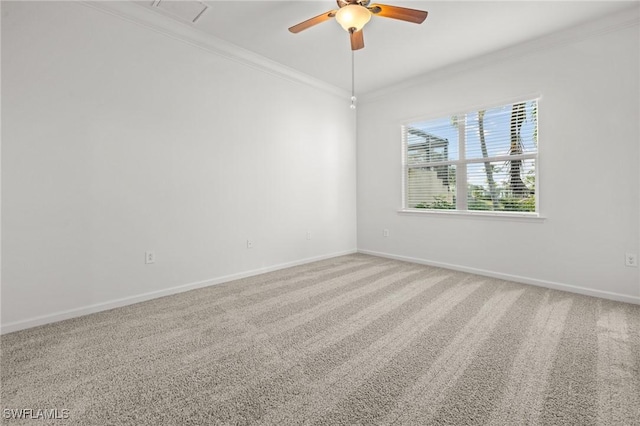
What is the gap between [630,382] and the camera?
1.55 meters

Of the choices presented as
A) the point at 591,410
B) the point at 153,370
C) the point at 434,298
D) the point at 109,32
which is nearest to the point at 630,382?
the point at 591,410

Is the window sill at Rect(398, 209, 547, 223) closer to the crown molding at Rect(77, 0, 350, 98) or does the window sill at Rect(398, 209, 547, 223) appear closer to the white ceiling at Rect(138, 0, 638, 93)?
the white ceiling at Rect(138, 0, 638, 93)

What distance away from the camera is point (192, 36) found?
2.97 meters

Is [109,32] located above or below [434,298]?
above

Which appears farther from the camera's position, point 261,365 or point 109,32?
point 109,32

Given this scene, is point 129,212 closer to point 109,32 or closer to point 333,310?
point 109,32

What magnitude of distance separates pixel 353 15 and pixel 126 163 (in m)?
2.26

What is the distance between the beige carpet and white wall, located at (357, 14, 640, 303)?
1.36 feet

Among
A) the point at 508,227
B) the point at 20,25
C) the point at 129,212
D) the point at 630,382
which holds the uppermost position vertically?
the point at 20,25

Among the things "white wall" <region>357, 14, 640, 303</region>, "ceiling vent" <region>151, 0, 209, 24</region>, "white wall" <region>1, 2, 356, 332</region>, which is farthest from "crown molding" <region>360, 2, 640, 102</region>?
"ceiling vent" <region>151, 0, 209, 24</region>

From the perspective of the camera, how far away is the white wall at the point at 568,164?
8.87 ft

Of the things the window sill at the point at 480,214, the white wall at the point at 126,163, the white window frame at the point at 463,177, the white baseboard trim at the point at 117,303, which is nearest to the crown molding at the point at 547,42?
the white window frame at the point at 463,177

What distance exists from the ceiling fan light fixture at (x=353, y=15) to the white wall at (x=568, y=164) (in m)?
2.15

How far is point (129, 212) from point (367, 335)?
2309 millimetres
